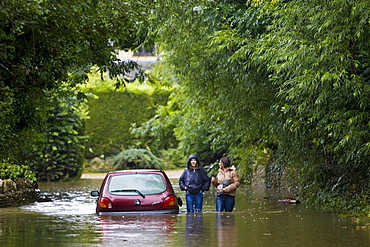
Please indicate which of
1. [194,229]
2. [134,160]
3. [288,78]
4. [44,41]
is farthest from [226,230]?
[134,160]

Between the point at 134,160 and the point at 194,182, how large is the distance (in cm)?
3106

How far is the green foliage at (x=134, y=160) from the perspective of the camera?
157ft

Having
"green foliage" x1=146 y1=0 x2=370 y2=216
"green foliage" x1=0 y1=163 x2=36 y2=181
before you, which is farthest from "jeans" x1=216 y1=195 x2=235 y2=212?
"green foliage" x1=0 y1=163 x2=36 y2=181

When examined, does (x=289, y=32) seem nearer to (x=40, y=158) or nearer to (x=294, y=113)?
(x=294, y=113)

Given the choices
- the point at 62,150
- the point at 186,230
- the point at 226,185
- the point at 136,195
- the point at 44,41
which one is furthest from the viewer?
the point at 62,150

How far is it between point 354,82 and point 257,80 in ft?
21.2

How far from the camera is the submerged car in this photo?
15.8m

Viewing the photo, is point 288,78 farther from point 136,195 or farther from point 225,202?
point 136,195

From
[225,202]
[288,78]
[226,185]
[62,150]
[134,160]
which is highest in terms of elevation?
[288,78]

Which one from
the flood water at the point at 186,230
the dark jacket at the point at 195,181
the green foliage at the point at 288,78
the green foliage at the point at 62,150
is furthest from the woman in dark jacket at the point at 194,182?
the green foliage at the point at 62,150

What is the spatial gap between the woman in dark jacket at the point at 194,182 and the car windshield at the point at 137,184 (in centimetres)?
119

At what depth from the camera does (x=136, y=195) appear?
15.8m

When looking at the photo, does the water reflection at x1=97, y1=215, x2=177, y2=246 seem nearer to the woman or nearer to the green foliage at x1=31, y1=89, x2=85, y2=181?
the woman

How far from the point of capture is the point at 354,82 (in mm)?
15266
